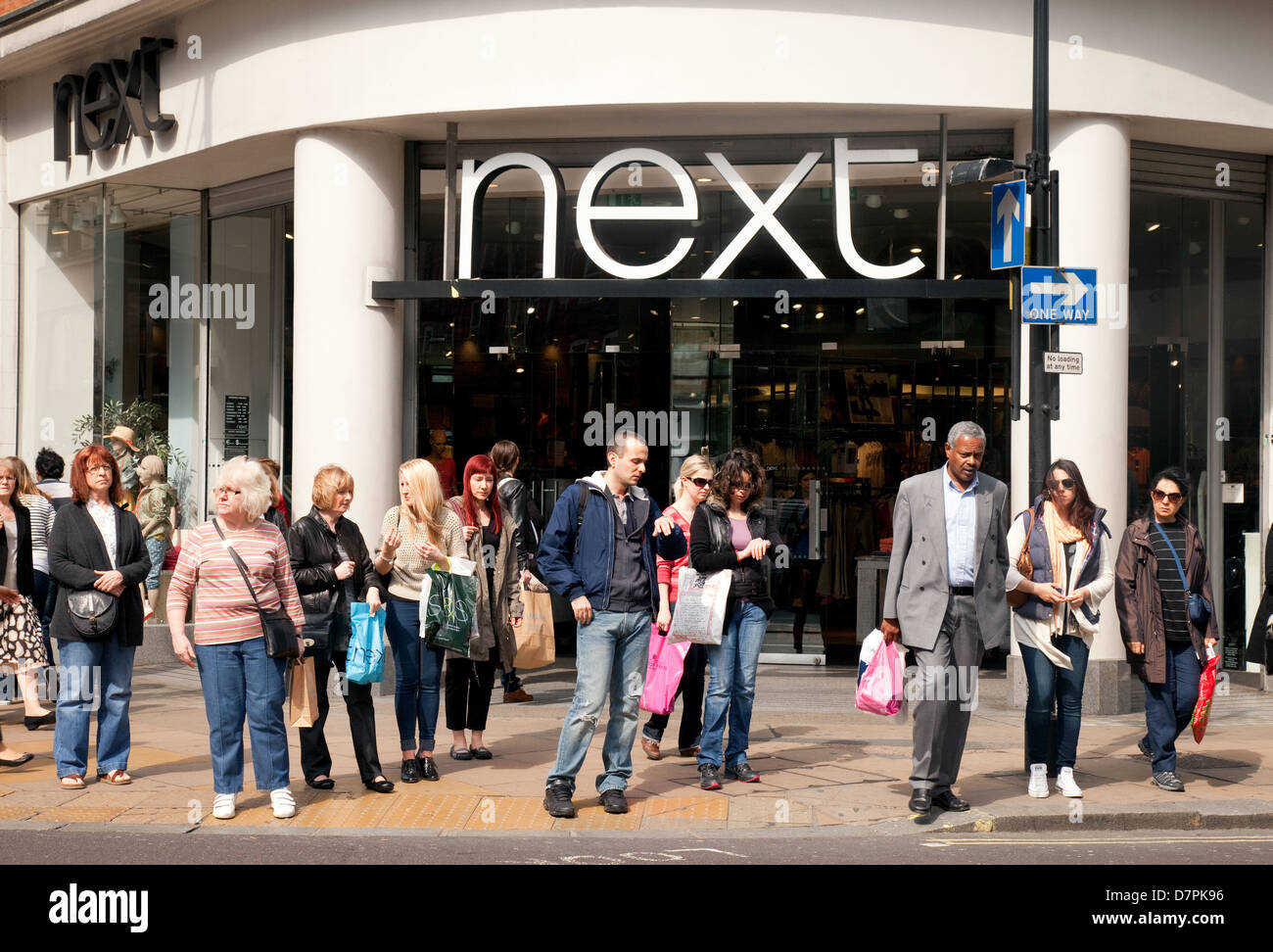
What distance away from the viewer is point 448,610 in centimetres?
820

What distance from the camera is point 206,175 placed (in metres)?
14.6

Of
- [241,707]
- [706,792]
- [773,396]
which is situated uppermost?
[773,396]

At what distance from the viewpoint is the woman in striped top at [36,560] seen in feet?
31.3

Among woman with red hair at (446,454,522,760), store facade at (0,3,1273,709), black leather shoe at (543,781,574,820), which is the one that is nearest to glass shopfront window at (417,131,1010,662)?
store facade at (0,3,1273,709)

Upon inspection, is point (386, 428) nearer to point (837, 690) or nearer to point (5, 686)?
point (5, 686)

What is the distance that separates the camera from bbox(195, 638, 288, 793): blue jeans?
732 cm

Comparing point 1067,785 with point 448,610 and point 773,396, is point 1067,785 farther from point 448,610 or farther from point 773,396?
point 773,396

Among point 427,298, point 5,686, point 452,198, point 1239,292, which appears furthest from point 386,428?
point 1239,292

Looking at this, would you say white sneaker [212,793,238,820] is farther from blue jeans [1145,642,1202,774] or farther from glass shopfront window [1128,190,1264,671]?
glass shopfront window [1128,190,1264,671]

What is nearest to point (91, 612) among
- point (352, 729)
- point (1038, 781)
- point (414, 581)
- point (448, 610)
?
point (352, 729)

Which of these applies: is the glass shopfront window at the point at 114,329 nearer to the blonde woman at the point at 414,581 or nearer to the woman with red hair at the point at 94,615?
the woman with red hair at the point at 94,615

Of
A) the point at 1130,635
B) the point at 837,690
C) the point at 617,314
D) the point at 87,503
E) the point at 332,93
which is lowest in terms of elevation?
the point at 837,690

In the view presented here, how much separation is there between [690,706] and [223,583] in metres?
3.27

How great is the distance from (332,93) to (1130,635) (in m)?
7.79
